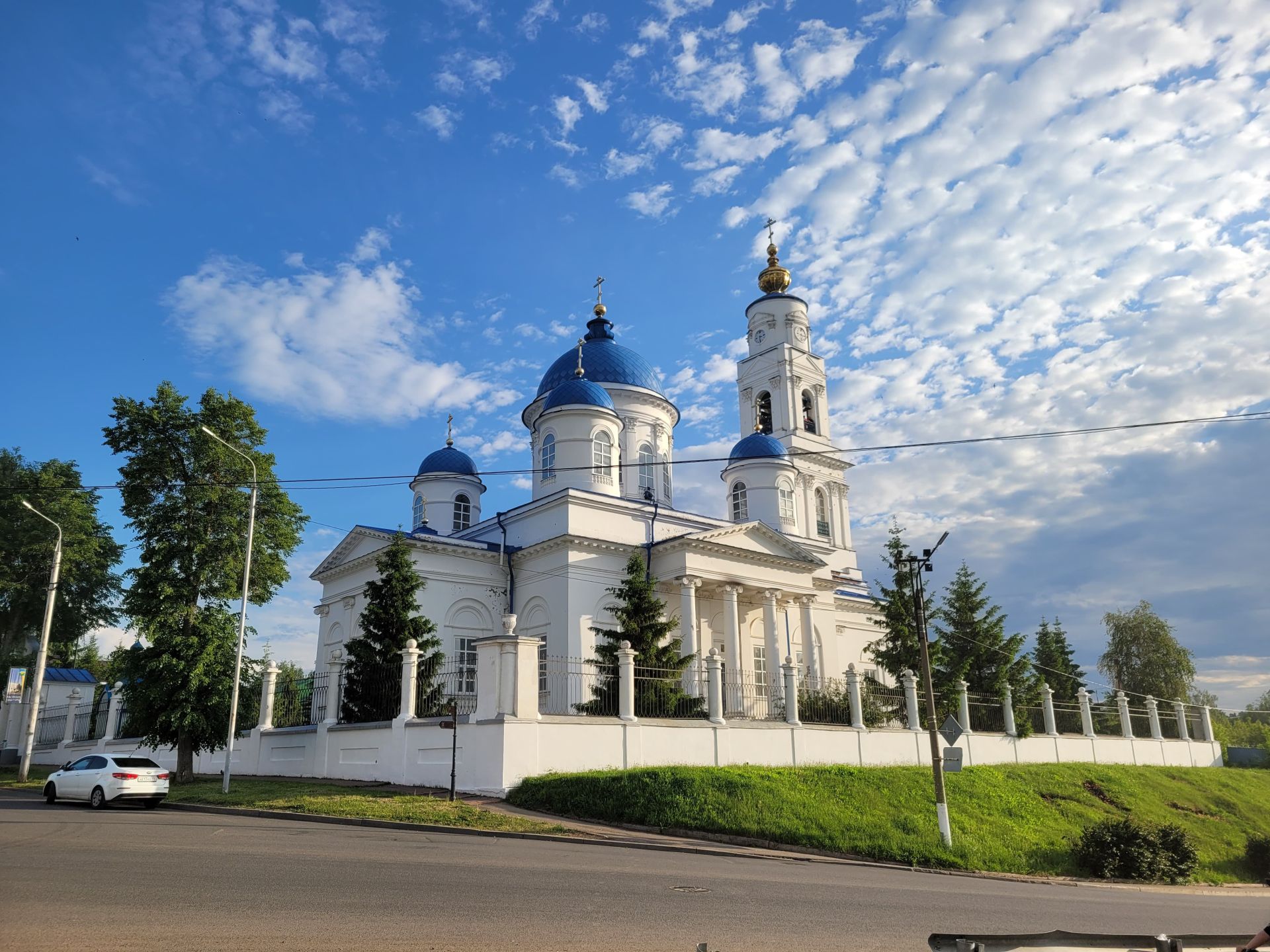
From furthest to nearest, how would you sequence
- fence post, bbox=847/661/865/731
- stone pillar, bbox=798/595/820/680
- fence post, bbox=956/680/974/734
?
stone pillar, bbox=798/595/820/680
fence post, bbox=956/680/974/734
fence post, bbox=847/661/865/731

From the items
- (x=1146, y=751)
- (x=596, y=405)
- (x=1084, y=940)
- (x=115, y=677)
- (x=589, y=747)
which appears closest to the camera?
(x=1084, y=940)

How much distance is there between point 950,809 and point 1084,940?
56.6 ft

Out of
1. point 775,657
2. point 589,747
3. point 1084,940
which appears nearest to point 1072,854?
point 589,747

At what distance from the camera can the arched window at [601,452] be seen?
32531mm

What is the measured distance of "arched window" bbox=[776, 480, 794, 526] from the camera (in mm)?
37000

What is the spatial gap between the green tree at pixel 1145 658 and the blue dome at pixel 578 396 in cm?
3417

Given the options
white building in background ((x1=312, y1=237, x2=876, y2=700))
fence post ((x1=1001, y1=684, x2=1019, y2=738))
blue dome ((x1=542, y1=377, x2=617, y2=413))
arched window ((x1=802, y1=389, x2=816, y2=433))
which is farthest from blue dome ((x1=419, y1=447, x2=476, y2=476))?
fence post ((x1=1001, y1=684, x2=1019, y2=738))

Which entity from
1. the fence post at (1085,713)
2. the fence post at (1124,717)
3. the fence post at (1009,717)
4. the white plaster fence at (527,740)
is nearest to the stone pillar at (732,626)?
the white plaster fence at (527,740)

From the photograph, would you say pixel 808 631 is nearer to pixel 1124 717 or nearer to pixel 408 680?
pixel 1124 717

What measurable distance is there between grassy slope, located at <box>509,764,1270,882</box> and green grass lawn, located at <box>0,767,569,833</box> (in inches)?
63.2

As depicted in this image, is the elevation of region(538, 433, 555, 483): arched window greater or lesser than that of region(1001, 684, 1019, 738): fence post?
greater

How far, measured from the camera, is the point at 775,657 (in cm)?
3016

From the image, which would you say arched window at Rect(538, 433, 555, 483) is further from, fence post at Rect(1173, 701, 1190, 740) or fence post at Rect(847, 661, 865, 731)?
fence post at Rect(1173, 701, 1190, 740)

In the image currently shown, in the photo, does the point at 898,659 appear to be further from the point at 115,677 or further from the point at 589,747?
the point at 115,677
